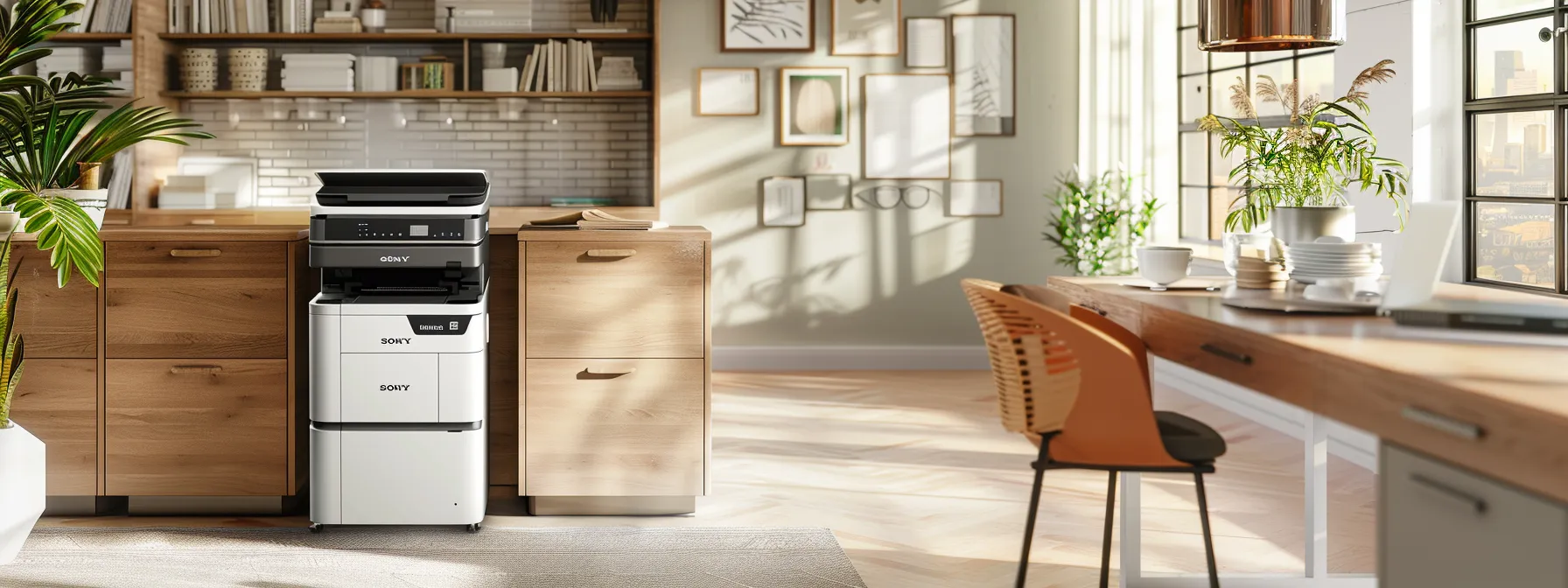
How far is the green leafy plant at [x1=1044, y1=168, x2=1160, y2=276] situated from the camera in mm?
6125

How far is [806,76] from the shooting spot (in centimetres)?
666

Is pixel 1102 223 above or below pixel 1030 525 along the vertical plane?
above

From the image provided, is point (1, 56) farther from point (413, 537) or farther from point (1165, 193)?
point (1165, 193)

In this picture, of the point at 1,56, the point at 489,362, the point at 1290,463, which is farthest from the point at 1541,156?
the point at 1,56

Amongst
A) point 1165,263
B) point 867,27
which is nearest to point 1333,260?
point 1165,263

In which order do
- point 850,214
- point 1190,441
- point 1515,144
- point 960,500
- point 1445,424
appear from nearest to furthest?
point 1445,424 → point 1190,441 → point 960,500 → point 1515,144 → point 850,214

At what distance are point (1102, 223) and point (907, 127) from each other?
124 centimetres

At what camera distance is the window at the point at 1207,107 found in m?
5.52

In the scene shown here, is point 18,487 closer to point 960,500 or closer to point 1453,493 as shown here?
point 960,500

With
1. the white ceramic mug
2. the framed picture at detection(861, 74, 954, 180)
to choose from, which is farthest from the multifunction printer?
the framed picture at detection(861, 74, 954, 180)

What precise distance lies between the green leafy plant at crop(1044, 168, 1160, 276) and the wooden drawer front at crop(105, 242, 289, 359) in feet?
13.3

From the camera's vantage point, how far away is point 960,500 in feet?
12.4

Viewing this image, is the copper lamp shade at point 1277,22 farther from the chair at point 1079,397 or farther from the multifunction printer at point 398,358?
the multifunction printer at point 398,358

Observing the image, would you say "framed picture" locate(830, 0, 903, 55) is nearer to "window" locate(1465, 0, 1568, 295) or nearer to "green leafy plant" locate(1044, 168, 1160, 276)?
"green leafy plant" locate(1044, 168, 1160, 276)
